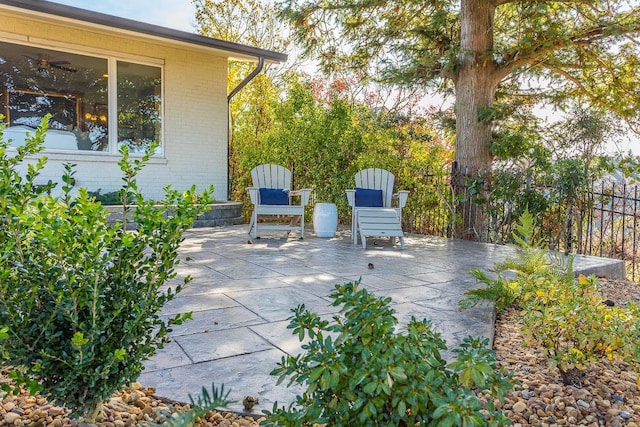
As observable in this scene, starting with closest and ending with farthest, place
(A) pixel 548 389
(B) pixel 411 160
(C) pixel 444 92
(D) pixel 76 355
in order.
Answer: (D) pixel 76 355, (A) pixel 548 389, (B) pixel 411 160, (C) pixel 444 92

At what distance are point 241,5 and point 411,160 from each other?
6.56 m

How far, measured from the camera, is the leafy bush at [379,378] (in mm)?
994

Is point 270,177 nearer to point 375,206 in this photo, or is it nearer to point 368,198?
point 368,198

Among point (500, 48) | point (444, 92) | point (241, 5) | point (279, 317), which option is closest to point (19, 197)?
point (279, 317)

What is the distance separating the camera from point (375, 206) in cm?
580

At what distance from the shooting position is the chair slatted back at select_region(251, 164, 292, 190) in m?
6.10

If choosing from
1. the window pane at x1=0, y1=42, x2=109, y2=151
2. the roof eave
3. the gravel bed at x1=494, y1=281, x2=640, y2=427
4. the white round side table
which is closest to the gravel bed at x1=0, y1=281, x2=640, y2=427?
the gravel bed at x1=494, y1=281, x2=640, y2=427

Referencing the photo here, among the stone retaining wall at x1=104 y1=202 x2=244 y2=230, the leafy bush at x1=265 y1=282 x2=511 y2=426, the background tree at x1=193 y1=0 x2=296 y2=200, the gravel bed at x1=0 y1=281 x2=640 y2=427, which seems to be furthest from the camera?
the background tree at x1=193 y1=0 x2=296 y2=200

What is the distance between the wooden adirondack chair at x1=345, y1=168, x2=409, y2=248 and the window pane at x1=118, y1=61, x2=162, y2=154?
11.1ft

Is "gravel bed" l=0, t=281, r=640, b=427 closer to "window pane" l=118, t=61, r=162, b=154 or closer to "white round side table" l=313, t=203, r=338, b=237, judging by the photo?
"white round side table" l=313, t=203, r=338, b=237

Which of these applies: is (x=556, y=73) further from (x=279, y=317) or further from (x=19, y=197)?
(x=19, y=197)

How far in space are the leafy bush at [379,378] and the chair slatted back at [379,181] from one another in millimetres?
4824

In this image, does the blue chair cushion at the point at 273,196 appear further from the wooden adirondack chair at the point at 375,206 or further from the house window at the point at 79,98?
the house window at the point at 79,98

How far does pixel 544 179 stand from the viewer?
552 centimetres
